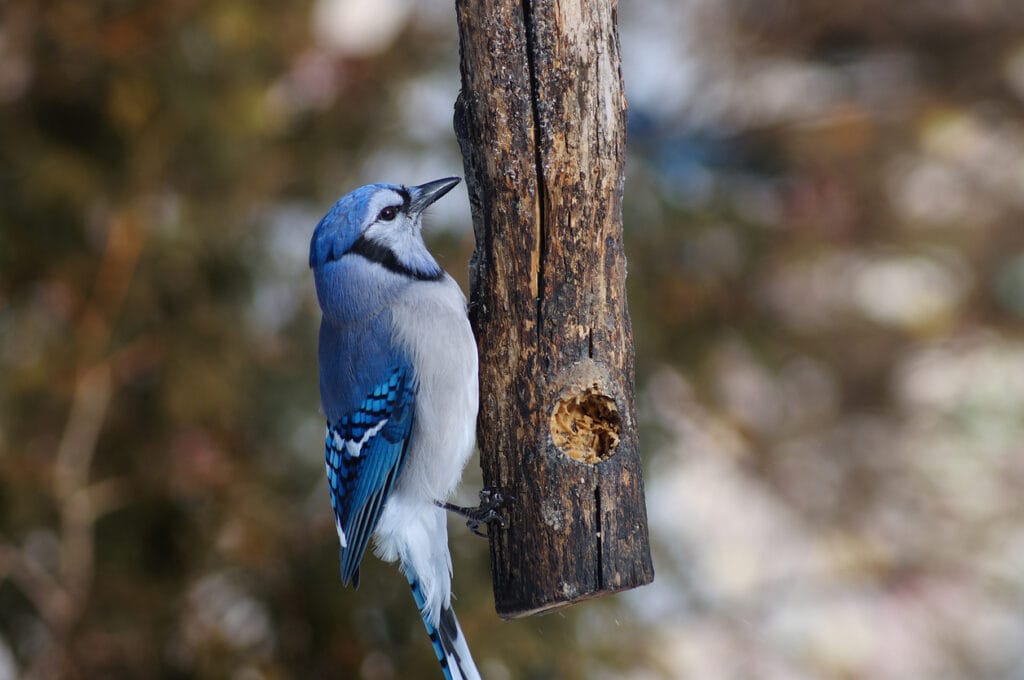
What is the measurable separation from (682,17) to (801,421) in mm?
2066

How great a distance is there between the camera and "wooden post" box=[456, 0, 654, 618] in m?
2.27

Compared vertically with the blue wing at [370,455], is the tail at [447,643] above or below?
below

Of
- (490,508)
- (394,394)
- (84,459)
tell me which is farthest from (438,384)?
(84,459)

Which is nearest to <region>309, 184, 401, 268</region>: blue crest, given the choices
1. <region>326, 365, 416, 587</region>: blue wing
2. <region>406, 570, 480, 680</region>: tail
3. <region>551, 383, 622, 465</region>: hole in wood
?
<region>326, 365, 416, 587</region>: blue wing

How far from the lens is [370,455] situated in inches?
104

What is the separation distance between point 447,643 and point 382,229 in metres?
1.00

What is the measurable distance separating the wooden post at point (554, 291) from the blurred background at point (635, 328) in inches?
56.4

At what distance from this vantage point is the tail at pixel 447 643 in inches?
104

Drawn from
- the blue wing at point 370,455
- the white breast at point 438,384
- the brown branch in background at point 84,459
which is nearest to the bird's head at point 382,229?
the white breast at point 438,384

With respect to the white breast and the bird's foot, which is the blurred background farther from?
the bird's foot

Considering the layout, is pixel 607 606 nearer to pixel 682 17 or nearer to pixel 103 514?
pixel 103 514

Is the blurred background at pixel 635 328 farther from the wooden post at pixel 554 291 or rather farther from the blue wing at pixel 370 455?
the wooden post at pixel 554 291

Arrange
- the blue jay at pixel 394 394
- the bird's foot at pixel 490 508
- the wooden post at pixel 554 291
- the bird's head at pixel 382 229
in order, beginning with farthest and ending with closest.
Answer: the bird's head at pixel 382 229
the blue jay at pixel 394 394
the bird's foot at pixel 490 508
the wooden post at pixel 554 291

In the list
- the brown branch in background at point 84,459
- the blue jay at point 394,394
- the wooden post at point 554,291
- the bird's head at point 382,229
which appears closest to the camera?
the wooden post at point 554,291
